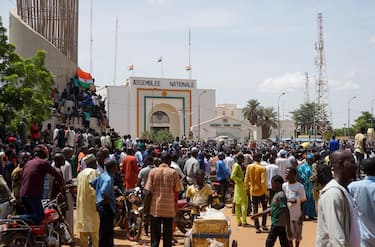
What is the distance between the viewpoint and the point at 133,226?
9836 mm

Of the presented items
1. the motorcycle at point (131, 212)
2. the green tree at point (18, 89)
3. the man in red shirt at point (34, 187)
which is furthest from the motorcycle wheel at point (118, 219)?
the green tree at point (18, 89)

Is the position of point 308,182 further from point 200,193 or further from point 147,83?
point 147,83

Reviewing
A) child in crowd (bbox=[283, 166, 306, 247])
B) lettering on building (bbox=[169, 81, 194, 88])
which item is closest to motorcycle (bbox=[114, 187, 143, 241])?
child in crowd (bbox=[283, 166, 306, 247])

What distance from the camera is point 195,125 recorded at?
224 ft

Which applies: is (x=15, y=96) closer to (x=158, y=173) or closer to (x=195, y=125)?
(x=158, y=173)

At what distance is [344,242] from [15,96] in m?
15.0

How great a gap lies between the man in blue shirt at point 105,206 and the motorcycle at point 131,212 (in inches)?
83.9

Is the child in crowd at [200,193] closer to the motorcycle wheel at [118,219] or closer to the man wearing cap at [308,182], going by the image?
the motorcycle wheel at [118,219]

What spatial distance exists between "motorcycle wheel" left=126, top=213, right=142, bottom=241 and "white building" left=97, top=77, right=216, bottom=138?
182 feet

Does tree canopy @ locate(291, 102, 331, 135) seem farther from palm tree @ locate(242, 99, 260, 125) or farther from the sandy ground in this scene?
the sandy ground

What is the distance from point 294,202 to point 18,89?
39.2 ft

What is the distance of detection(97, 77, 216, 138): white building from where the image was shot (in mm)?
66688

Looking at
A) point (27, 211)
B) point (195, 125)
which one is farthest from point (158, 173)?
point (195, 125)

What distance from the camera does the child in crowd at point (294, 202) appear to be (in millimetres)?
7746
